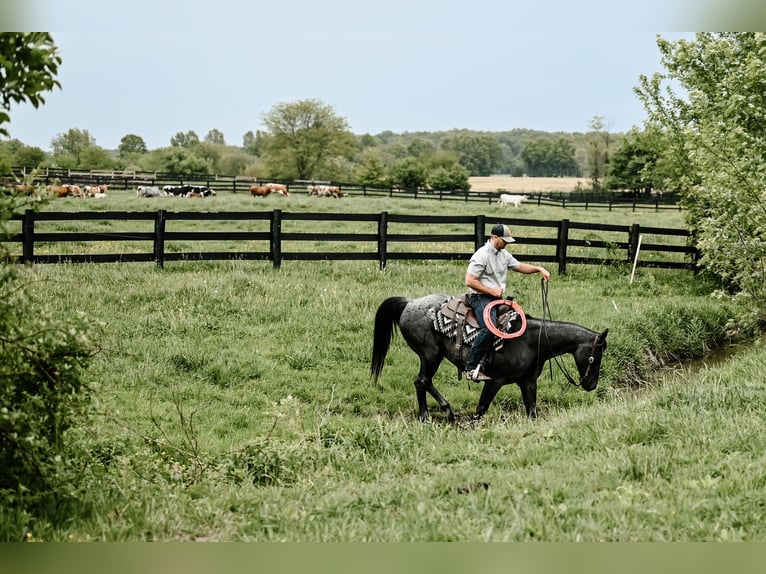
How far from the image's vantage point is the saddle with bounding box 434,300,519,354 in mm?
8586

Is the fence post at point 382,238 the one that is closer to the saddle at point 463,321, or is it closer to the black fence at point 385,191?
the saddle at point 463,321

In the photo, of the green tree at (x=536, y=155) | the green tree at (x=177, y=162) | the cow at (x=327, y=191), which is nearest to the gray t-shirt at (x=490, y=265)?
the cow at (x=327, y=191)

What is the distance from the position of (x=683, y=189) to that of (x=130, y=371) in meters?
13.9

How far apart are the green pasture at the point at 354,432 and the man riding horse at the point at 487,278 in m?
0.85

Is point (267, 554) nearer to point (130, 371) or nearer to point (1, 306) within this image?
point (1, 306)

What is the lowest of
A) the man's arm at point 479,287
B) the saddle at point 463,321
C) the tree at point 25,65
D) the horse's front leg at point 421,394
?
the horse's front leg at point 421,394

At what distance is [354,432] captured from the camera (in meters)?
7.18

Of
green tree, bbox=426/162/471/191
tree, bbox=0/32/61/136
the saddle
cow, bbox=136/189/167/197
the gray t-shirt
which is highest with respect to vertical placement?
green tree, bbox=426/162/471/191

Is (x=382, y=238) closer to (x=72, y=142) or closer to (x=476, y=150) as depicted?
(x=72, y=142)

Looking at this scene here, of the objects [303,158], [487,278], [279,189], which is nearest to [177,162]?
[303,158]

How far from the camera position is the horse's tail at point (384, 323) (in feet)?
30.9

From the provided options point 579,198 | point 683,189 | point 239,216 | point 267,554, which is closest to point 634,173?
point 579,198

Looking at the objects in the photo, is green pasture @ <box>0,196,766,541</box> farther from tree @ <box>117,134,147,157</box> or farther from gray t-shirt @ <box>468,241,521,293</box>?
tree @ <box>117,134,147,157</box>

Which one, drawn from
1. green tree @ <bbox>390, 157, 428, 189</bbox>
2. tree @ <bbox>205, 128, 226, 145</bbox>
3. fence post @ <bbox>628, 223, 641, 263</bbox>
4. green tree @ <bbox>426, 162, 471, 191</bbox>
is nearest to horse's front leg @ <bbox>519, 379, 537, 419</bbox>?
fence post @ <bbox>628, 223, 641, 263</bbox>
